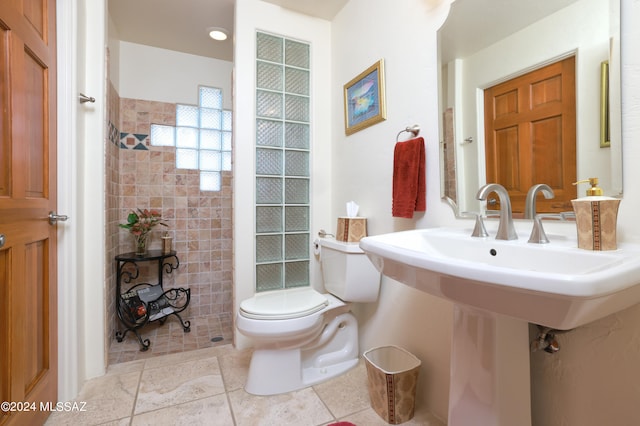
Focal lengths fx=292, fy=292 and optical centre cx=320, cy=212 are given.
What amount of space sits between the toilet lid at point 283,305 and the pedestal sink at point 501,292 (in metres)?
0.69

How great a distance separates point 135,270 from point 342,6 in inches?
99.3

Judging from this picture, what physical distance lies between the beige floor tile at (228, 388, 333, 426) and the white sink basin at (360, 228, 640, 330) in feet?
2.95

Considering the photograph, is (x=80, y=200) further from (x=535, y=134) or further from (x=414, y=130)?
(x=535, y=134)

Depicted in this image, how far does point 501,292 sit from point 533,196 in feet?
1.88

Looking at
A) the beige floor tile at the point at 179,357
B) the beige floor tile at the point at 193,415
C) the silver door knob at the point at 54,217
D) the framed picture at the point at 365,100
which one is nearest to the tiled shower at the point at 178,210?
the beige floor tile at the point at 179,357

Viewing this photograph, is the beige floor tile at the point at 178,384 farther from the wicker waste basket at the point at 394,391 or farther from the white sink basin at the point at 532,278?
the white sink basin at the point at 532,278

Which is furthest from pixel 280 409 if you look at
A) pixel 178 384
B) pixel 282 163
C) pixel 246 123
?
pixel 246 123

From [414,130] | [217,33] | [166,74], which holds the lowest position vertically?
[414,130]

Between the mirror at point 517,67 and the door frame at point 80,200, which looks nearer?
the mirror at point 517,67

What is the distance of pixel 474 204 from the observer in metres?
1.13

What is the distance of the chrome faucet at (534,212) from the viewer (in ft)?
2.80

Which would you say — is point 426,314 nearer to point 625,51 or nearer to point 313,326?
point 313,326

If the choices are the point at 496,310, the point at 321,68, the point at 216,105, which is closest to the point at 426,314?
the point at 496,310

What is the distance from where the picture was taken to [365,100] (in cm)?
173
